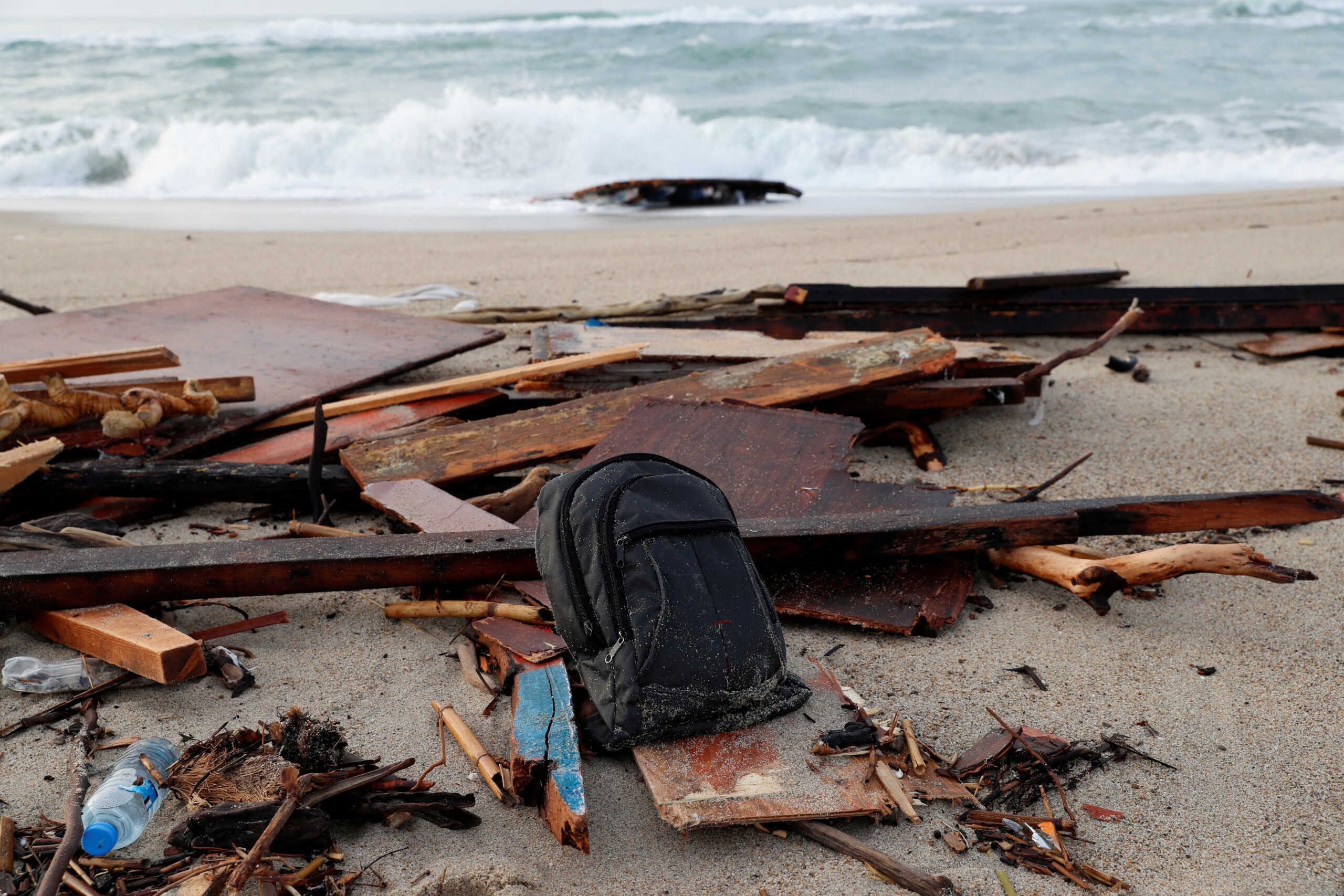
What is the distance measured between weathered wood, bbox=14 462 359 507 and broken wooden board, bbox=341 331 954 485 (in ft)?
0.68

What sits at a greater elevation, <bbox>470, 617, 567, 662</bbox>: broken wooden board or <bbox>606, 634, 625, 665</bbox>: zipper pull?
<bbox>606, 634, 625, 665</bbox>: zipper pull

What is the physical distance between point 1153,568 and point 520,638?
1871mm

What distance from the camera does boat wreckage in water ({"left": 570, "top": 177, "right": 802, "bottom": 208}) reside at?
38.8 feet

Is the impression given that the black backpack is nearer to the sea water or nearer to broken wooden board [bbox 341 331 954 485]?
broken wooden board [bbox 341 331 954 485]

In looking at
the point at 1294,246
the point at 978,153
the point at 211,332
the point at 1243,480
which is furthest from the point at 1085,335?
the point at 978,153

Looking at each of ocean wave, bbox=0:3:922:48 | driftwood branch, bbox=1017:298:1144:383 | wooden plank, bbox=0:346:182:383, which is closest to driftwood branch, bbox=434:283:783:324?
driftwood branch, bbox=1017:298:1144:383

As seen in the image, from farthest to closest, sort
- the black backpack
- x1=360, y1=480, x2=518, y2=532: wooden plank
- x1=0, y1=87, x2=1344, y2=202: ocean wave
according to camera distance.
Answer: x1=0, y1=87, x2=1344, y2=202: ocean wave < x1=360, y1=480, x2=518, y2=532: wooden plank < the black backpack

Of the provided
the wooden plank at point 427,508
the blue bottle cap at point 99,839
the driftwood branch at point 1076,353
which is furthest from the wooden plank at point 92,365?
the driftwood branch at point 1076,353

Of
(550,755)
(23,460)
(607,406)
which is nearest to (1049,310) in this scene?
(607,406)

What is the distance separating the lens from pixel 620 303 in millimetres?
6258

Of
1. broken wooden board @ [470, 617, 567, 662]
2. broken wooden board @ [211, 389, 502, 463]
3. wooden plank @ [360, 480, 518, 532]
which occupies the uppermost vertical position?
broken wooden board @ [211, 389, 502, 463]

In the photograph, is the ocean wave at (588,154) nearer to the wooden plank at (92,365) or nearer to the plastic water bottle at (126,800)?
the wooden plank at (92,365)

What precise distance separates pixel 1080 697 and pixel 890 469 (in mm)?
1618

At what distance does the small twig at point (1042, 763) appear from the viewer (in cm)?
191
